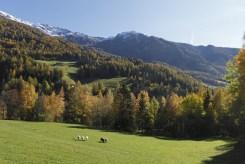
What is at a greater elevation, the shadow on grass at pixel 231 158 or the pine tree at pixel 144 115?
the pine tree at pixel 144 115

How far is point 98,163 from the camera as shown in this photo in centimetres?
4034

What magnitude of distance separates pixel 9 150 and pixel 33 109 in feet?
348

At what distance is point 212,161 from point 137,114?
68843mm

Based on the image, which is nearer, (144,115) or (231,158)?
(231,158)

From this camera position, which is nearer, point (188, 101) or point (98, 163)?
point (98, 163)

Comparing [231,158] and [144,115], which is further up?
[144,115]

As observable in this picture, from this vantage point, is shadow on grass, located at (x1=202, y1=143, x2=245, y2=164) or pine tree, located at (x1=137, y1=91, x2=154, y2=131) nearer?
shadow on grass, located at (x1=202, y1=143, x2=245, y2=164)

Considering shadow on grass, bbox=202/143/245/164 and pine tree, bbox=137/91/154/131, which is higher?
pine tree, bbox=137/91/154/131

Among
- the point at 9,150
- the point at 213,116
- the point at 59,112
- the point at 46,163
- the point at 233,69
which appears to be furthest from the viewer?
the point at 59,112

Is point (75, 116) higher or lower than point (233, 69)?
lower

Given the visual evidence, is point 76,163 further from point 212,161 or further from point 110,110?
point 110,110

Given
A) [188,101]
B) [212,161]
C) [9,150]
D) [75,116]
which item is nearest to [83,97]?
[75,116]

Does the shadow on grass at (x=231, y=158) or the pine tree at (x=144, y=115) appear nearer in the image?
the shadow on grass at (x=231, y=158)

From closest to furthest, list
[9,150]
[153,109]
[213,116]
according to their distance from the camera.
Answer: [9,150], [213,116], [153,109]
